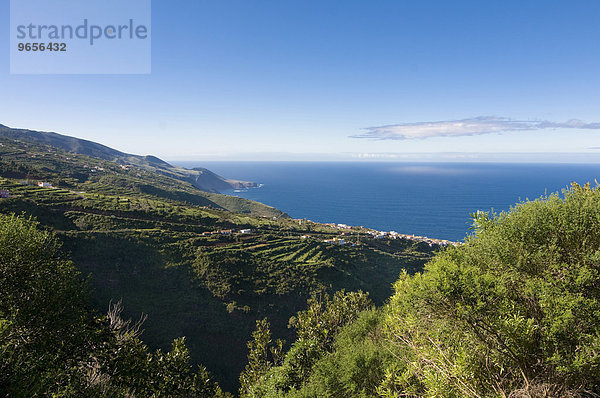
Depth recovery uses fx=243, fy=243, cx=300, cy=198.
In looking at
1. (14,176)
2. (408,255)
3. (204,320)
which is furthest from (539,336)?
(14,176)

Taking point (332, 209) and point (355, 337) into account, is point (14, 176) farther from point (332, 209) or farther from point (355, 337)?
point (332, 209)

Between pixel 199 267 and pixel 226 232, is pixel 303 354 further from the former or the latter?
pixel 226 232

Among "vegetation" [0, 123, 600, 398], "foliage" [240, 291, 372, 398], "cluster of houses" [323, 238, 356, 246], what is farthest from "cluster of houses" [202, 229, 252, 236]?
"foliage" [240, 291, 372, 398]

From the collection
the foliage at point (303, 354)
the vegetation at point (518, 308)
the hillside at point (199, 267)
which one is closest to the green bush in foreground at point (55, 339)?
the foliage at point (303, 354)

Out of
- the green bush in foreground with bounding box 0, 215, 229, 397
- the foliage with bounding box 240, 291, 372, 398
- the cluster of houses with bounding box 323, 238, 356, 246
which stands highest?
the green bush in foreground with bounding box 0, 215, 229, 397

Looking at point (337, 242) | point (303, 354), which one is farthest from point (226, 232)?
point (303, 354)

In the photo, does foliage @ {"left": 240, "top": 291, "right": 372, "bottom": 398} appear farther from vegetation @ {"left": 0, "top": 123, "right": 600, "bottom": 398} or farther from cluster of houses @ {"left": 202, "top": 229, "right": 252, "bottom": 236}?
cluster of houses @ {"left": 202, "top": 229, "right": 252, "bottom": 236}
